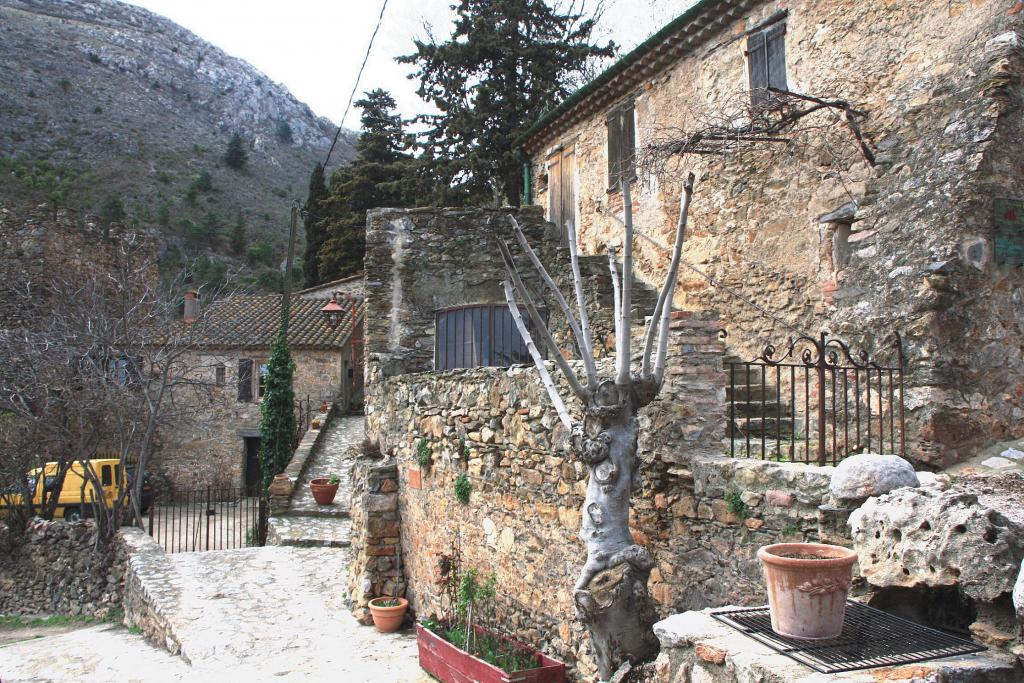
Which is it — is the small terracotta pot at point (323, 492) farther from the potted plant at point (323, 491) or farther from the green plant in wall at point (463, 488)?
the green plant in wall at point (463, 488)

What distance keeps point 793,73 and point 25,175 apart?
45976 mm

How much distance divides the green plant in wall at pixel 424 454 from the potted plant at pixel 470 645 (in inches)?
41.8

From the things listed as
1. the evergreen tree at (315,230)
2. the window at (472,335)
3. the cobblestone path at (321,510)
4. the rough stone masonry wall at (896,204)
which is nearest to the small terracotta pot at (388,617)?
the window at (472,335)

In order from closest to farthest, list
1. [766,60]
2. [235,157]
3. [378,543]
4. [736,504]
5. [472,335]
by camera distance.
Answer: [736,504] < [766,60] < [378,543] < [472,335] < [235,157]

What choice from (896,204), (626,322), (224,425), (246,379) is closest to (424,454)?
(626,322)

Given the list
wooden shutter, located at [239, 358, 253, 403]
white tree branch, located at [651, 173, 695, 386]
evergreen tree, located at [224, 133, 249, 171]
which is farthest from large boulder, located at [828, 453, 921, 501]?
evergreen tree, located at [224, 133, 249, 171]

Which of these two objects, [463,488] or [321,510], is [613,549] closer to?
[463,488]

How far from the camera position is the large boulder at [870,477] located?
382 cm

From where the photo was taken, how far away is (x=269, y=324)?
2545 cm

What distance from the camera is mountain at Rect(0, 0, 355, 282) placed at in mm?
46812

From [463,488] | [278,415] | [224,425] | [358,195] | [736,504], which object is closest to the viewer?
[736,504]

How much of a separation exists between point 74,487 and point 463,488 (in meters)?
13.5

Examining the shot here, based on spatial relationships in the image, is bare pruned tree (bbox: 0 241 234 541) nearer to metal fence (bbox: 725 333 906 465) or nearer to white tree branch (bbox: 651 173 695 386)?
metal fence (bbox: 725 333 906 465)

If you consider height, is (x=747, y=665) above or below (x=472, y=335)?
below
